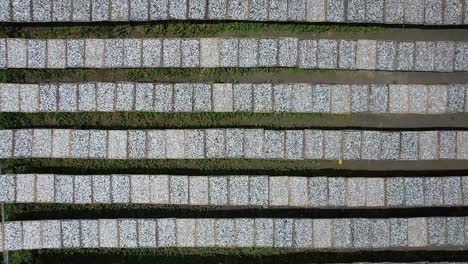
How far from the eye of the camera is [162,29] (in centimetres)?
702

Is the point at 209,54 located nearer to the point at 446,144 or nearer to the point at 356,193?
the point at 356,193

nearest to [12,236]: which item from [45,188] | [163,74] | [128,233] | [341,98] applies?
[45,188]

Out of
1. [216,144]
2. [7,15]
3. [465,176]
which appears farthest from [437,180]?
[7,15]

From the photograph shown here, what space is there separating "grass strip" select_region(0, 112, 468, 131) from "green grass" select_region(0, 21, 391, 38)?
3.38 ft

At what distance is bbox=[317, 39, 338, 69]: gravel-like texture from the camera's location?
691cm

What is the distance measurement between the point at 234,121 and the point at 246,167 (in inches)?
24.6

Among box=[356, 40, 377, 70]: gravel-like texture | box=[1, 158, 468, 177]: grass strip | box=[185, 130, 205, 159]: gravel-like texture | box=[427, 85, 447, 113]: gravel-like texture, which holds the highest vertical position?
box=[356, 40, 377, 70]: gravel-like texture

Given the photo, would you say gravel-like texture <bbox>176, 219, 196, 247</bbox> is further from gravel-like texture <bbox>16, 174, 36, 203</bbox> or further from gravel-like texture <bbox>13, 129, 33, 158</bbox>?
gravel-like texture <bbox>13, 129, 33, 158</bbox>

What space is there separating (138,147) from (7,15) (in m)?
2.36

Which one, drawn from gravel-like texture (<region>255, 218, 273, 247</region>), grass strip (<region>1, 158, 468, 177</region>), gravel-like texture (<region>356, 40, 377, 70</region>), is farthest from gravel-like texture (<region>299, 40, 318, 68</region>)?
gravel-like texture (<region>255, 218, 273, 247</region>)

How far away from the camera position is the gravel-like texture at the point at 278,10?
6871 millimetres

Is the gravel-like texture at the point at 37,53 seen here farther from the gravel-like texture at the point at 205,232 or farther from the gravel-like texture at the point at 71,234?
the gravel-like texture at the point at 205,232

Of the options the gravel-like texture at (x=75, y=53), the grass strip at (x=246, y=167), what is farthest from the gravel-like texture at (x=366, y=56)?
the gravel-like texture at (x=75, y=53)

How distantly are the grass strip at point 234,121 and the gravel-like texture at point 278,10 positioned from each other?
125cm
